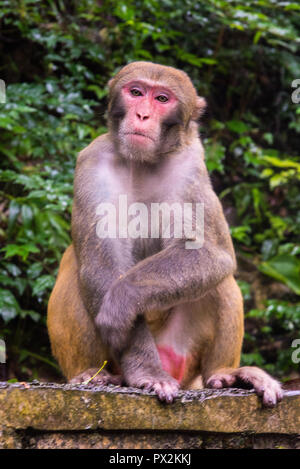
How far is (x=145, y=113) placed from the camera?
3203mm

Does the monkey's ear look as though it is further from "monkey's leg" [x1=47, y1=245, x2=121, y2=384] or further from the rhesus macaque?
"monkey's leg" [x1=47, y1=245, x2=121, y2=384]

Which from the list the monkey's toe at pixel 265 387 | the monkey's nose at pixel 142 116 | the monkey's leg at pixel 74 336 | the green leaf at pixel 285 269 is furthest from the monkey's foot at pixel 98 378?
the green leaf at pixel 285 269

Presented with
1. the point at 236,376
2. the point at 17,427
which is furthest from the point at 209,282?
the point at 17,427

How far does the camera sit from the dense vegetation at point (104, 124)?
209 inches

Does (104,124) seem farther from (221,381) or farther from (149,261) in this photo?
(221,381)

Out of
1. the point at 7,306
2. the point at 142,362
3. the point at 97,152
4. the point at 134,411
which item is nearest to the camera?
the point at 134,411

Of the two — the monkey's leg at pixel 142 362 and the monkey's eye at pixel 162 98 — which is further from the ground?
the monkey's eye at pixel 162 98

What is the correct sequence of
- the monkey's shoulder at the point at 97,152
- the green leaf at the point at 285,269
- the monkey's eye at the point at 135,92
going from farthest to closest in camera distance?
the green leaf at the point at 285,269 → the monkey's shoulder at the point at 97,152 → the monkey's eye at the point at 135,92

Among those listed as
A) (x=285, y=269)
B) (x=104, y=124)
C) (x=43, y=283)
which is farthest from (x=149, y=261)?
(x=104, y=124)

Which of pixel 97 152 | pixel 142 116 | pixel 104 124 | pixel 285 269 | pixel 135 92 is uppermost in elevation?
pixel 135 92

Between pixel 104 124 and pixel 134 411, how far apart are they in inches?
182

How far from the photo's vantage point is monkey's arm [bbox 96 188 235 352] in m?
3.00

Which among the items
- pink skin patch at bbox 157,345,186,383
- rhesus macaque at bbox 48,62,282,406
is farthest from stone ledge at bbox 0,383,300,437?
pink skin patch at bbox 157,345,186,383

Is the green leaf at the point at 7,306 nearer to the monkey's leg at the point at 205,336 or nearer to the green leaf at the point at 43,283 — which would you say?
the green leaf at the point at 43,283
